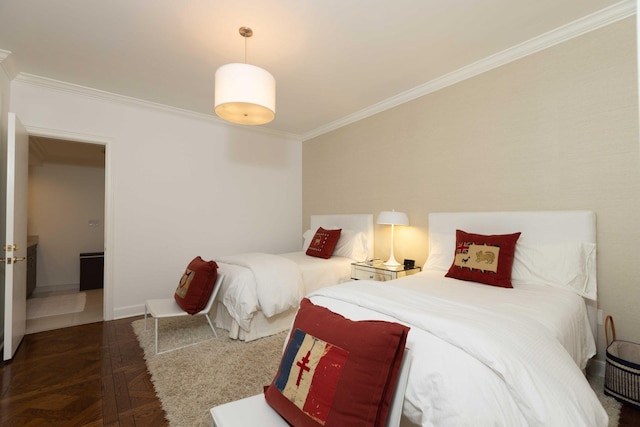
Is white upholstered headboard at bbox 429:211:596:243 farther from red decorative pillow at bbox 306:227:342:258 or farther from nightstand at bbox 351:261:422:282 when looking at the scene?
red decorative pillow at bbox 306:227:342:258

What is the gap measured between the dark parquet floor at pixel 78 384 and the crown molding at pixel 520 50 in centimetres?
368

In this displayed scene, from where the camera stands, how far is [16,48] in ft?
8.36

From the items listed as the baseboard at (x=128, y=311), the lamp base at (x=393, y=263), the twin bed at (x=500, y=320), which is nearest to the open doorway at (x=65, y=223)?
the baseboard at (x=128, y=311)

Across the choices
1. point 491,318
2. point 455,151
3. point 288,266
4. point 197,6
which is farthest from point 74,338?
point 455,151

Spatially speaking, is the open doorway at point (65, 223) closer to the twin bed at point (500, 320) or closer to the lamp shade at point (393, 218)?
the twin bed at point (500, 320)

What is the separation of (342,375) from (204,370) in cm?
170

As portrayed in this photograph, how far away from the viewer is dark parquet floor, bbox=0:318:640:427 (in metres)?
1.76

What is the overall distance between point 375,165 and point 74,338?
3844 mm

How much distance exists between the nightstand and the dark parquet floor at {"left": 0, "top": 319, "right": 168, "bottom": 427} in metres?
2.19

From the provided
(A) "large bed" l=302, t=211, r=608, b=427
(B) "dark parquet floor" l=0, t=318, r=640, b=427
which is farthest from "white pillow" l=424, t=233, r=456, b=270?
(B) "dark parquet floor" l=0, t=318, r=640, b=427

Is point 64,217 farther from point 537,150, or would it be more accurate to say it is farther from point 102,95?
point 537,150

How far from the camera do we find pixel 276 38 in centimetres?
242

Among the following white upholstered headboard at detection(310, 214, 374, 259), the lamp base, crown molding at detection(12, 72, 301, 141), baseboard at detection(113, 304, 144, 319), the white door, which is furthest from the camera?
white upholstered headboard at detection(310, 214, 374, 259)

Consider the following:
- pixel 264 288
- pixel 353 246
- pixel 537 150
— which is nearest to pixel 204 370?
pixel 264 288
